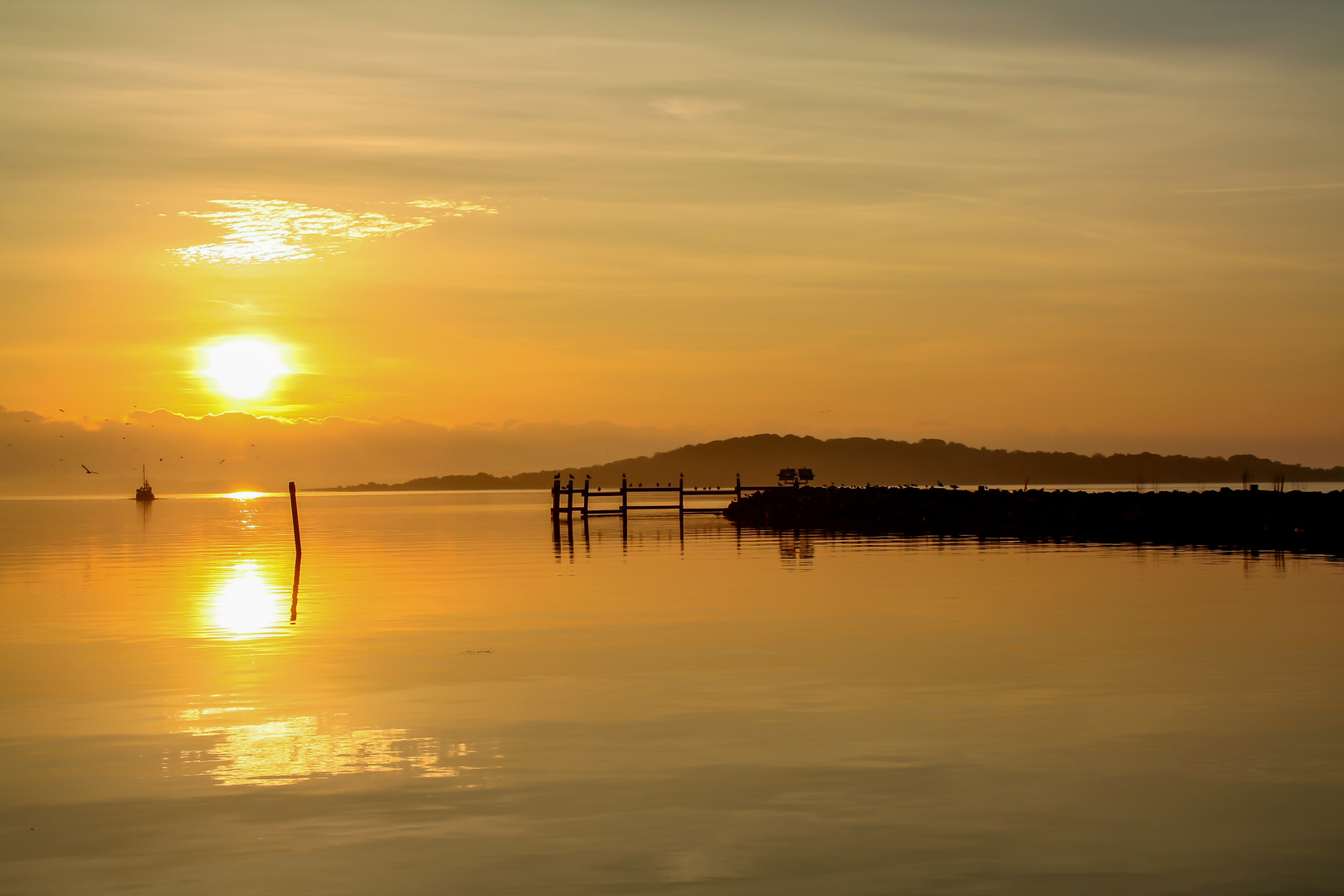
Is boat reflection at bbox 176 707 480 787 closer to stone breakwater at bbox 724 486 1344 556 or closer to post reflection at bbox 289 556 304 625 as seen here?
post reflection at bbox 289 556 304 625

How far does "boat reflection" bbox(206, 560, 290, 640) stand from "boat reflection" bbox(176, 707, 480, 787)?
27.2 ft

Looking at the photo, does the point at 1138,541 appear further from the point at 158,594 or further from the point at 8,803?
the point at 8,803

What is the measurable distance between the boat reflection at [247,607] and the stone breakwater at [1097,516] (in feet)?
95.7

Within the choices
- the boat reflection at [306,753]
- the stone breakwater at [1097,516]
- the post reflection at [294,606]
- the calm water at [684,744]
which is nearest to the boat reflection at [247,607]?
the post reflection at [294,606]

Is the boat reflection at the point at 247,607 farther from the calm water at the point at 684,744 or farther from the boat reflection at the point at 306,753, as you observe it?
the boat reflection at the point at 306,753

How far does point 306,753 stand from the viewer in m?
11.8

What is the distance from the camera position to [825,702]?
1423 centimetres

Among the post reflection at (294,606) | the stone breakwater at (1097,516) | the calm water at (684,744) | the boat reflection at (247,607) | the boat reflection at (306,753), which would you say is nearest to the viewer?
the calm water at (684,744)

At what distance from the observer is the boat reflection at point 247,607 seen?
72.0ft

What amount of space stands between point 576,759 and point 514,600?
50.8 feet

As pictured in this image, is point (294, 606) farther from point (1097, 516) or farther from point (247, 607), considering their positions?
point (1097, 516)

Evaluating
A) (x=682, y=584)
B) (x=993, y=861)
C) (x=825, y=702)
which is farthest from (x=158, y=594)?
(x=993, y=861)

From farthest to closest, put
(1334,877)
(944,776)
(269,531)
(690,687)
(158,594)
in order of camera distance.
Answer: (269,531) → (158,594) → (690,687) → (944,776) → (1334,877)

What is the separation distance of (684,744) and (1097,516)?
47.6m
